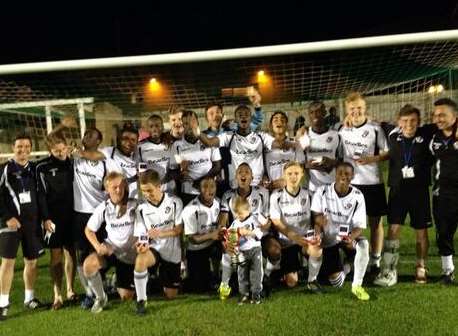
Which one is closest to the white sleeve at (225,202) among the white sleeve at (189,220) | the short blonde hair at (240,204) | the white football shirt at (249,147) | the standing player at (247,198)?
the standing player at (247,198)

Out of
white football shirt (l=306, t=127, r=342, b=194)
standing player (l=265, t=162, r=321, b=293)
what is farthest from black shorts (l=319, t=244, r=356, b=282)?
white football shirt (l=306, t=127, r=342, b=194)

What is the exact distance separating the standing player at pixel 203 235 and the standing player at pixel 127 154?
2.27 feet

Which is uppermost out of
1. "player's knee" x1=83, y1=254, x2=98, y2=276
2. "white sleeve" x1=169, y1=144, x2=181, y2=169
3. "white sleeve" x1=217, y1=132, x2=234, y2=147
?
"white sleeve" x1=217, y1=132, x2=234, y2=147

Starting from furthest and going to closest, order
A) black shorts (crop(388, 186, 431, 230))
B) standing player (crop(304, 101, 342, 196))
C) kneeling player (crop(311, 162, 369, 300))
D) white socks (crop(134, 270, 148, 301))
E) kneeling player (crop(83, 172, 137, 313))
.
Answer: standing player (crop(304, 101, 342, 196))
black shorts (crop(388, 186, 431, 230))
kneeling player (crop(311, 162, 369, 300))
kneeling player (crop(83, 172, 137, 313))
white socks (crop(134, 270, 148, 301))

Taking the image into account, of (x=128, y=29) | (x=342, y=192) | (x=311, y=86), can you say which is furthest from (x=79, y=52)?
(x=342, y=192)

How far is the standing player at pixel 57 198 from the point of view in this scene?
4.46 metres

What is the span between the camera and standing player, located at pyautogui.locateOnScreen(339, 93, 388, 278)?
4.89 metres

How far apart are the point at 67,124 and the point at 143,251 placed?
168 centimetres

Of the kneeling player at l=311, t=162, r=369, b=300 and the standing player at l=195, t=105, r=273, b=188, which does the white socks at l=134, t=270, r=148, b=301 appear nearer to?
the standing player at l=195, t=105, r=273, b=188

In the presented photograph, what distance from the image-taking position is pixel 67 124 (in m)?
5.00

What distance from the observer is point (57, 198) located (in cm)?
452

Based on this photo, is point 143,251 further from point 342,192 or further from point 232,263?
point 342,192

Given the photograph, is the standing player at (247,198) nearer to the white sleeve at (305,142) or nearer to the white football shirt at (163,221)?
the white football shirt at (163,221)

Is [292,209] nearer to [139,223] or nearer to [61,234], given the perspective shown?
[139,223]
